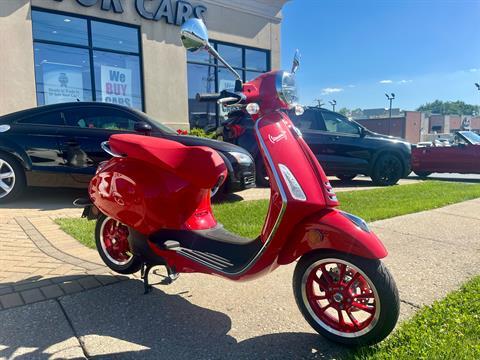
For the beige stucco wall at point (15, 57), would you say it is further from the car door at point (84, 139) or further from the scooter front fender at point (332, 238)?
the scooter front fender at point (332, 238)

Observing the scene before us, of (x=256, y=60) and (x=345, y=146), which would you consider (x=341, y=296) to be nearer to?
(x=345, y=146)

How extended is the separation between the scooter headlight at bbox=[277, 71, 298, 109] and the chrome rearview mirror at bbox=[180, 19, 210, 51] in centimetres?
54

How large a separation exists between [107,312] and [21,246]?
187 centimetres

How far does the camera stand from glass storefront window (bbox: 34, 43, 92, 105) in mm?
10094

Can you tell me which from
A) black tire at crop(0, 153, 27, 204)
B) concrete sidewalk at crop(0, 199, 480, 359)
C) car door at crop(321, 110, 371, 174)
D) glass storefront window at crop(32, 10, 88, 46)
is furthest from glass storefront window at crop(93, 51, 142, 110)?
concrete sidewalk at crop(0, 199, 480, 359)

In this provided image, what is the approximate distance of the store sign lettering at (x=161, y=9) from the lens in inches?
423

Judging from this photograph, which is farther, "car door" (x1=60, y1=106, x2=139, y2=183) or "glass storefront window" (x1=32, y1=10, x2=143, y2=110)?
"glass storefront window" (x1=32, y1=10, x2=143, y2=110)

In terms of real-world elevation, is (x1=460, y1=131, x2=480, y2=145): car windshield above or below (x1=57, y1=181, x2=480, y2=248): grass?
above

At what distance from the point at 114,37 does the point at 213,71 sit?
11.7 feet

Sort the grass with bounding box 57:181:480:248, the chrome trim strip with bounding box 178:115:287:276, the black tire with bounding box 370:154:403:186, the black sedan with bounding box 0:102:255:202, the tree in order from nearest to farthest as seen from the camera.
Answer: the chrome trim strip with bounding box 178:115:287:276, the grass with bounding box 57:181:480:248, the black sedan with bounding box 0:102:255:202, the black tire with bounding box 370:154:403:186, the tree

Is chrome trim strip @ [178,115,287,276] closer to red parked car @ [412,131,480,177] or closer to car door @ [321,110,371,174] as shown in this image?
car door @ [321,110,371,174]

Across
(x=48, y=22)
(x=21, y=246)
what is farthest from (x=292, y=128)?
(x=48, y=22)

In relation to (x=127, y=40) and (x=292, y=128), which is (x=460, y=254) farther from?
(x=127, y=40)

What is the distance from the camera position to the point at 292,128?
2.56 metres
